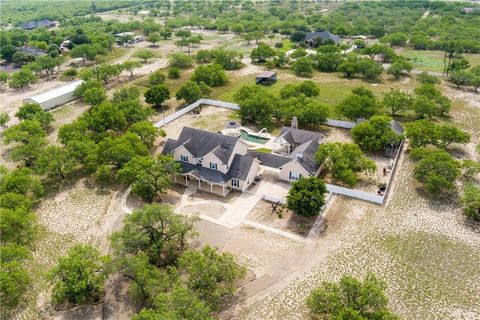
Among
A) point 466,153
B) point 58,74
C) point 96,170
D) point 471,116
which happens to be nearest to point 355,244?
point 466,153

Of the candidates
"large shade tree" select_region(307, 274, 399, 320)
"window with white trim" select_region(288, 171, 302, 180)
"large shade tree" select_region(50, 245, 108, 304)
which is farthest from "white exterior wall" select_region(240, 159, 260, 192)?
"large shade tree" select_region(50, 245, 108, 304)

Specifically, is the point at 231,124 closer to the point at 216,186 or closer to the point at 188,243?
the point at 216,186

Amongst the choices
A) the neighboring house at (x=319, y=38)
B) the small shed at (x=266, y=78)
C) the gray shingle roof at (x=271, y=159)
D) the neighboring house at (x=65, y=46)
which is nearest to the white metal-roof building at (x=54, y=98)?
the small shed at (x=266, y=78)

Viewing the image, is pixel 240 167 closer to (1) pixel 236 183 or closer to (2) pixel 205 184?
(1) pixel 236 183

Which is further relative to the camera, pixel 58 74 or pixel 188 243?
pixel 58 74

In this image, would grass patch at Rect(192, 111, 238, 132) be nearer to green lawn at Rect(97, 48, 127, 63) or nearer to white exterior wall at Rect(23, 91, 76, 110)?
white exterior wall at Rect(23, 91, 76, 110)

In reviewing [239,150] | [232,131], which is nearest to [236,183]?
[239,150]
